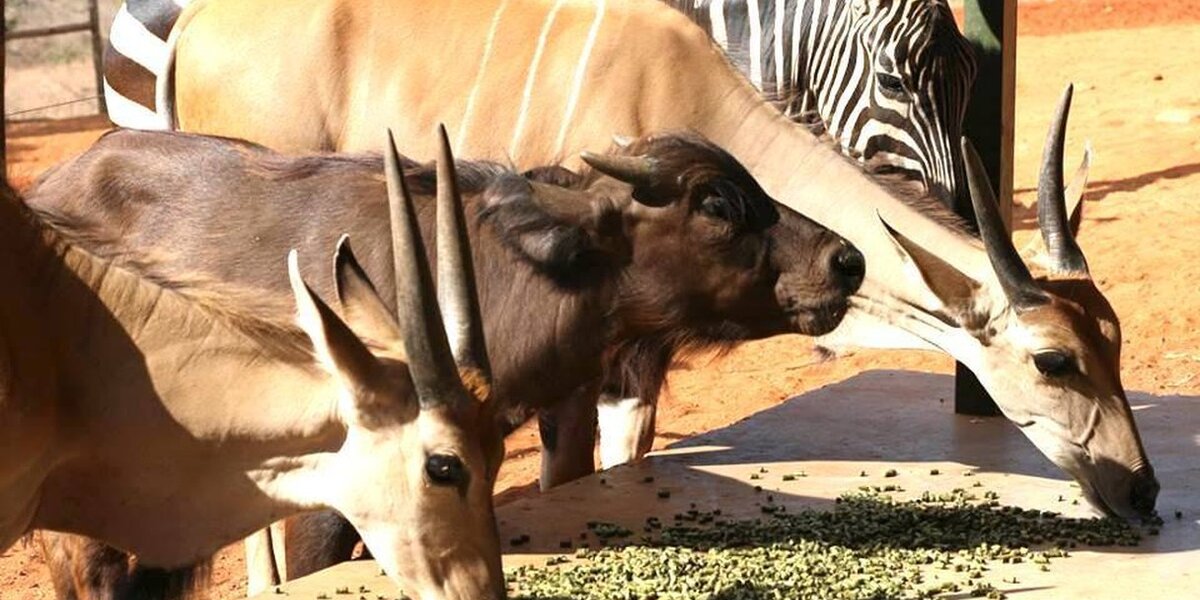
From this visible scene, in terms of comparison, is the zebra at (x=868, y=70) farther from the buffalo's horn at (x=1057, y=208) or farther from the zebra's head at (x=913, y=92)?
the buffalo's horn at (x=1057, y=208)

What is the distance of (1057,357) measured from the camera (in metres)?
5.30

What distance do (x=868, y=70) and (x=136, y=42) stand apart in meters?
2.93

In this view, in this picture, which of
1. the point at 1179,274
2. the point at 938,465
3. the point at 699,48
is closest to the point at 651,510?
the point at 938,465

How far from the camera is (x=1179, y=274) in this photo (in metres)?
10.8

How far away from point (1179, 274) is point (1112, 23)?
9027 mm

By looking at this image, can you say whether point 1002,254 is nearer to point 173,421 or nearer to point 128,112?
point 173,421

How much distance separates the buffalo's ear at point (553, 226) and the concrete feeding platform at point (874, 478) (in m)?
0.69

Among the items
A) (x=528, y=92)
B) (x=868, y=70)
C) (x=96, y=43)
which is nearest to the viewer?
(x=528, y=92)

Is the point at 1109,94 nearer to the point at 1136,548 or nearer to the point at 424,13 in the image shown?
the point at 424,13

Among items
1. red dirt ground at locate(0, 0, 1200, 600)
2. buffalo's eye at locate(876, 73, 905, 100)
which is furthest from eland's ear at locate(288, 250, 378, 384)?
buffalo's eye at locate(876, 73, 905, 100)

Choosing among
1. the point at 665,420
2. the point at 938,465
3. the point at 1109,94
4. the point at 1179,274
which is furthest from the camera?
the point at 1109,94

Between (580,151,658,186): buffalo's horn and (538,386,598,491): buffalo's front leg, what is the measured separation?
1025 millimetres

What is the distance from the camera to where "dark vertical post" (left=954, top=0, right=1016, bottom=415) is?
22.3 feet

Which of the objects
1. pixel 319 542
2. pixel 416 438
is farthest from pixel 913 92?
pixel 416 438
